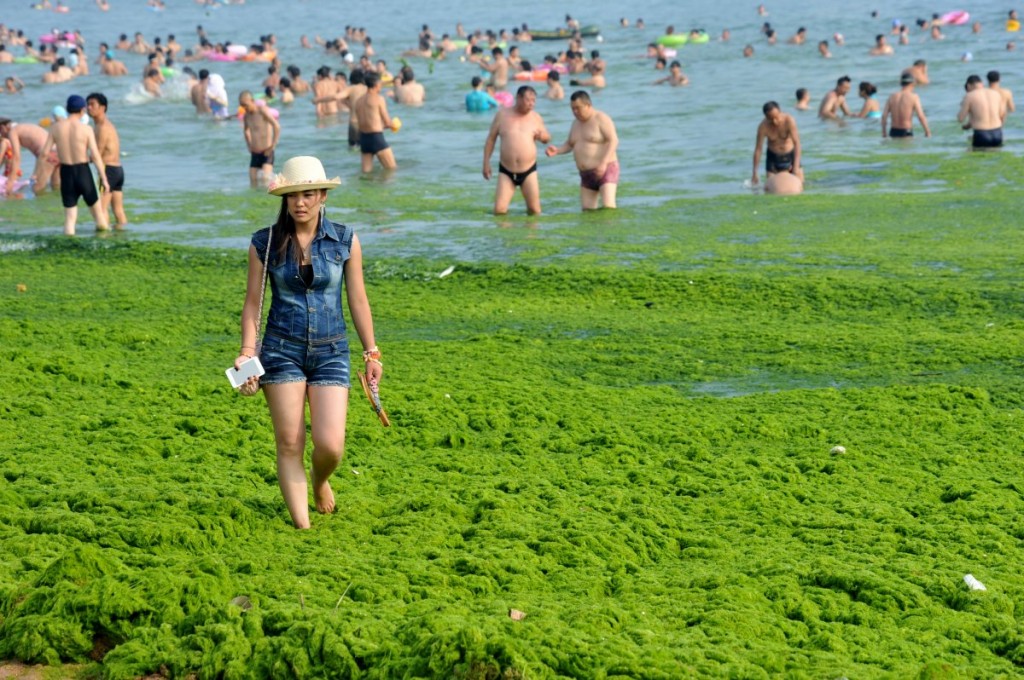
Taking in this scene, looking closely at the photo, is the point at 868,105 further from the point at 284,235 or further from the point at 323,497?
the point at 284,235

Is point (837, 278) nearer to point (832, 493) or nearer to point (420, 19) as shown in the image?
point (832, 493)

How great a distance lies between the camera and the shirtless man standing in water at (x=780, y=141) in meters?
16.8

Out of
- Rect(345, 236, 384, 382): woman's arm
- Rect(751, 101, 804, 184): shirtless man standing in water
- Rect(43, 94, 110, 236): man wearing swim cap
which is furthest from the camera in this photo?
Rect(751, 101, 804, 184): shirtless man standing in water

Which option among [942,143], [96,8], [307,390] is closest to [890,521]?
[307,390]

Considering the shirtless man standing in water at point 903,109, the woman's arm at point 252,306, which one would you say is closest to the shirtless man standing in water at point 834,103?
the shirtless man standing in water at point 903,109

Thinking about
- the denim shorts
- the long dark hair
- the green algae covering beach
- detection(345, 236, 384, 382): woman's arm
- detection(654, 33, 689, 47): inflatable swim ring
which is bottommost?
the green algae covering beach

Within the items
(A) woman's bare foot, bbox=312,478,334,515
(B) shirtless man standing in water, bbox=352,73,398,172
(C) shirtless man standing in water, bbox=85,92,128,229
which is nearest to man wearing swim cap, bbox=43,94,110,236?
(C) shirtless man standing in water, bbox=85,92,128,229

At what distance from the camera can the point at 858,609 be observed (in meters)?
4.70

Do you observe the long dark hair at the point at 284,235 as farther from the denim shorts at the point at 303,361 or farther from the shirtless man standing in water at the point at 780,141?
Result: the shirtless man standing in water at the point at 780,141

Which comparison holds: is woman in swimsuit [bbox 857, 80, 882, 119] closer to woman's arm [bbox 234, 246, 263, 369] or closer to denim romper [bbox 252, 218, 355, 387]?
denim romper [bbox 252, 218, 355, 387]

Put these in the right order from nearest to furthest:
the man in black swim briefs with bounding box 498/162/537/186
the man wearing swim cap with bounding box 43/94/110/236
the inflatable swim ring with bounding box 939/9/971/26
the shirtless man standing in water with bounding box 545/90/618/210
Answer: the man wearing swim cap with bounding box 43/94/110/236
the shirtless man standing in water with bounding box 545/90/618/210
the man in black swim briefs with bounding box 498/162/537/186
the inflatable swim ring with bounding box 939/9/971/26

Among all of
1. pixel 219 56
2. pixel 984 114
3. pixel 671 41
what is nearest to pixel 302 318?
pixel 984 114

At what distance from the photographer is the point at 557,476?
20.6 feet

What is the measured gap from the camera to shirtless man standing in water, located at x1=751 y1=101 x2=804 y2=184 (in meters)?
16.8
